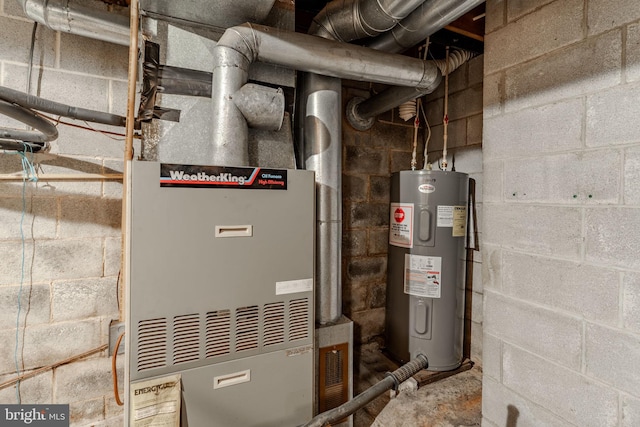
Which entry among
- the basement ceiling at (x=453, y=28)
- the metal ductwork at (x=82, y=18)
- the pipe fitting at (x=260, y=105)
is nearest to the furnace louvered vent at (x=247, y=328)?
the pipe fitting at (x=260, y=105)

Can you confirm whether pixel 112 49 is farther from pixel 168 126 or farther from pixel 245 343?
pixel 245 343

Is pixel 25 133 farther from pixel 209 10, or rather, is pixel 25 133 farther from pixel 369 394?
pixel 369 394

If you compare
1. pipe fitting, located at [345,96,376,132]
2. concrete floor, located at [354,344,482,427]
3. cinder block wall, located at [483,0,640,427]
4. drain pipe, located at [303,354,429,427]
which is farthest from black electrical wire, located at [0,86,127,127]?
concrete floor, located at [354,344,482,427]

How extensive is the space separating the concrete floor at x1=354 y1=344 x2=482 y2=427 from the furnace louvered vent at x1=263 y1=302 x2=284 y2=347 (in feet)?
2.48

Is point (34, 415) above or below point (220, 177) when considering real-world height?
below

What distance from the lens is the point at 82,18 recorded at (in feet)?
4.54

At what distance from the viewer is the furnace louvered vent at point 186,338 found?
111 cm

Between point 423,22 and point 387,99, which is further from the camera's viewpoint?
point 387,99

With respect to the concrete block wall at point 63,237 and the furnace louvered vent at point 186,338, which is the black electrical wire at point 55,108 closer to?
the concrete block wall at point 63,237

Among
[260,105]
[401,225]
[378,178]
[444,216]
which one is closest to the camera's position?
[260,105]

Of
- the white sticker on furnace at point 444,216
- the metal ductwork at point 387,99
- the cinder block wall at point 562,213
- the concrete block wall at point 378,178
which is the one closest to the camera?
the cinder block wall at point 562,213

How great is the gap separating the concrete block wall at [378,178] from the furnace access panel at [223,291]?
899mm

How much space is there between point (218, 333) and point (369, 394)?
777 mm

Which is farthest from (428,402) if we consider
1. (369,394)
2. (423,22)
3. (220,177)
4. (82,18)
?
(82,18)
